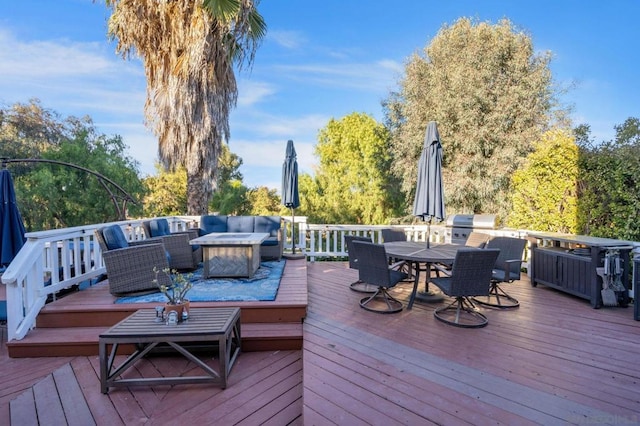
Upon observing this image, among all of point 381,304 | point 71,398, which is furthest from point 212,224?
point 71,398

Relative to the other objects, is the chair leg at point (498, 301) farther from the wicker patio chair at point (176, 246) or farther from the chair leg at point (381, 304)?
the wicker patio chair at point (176, 246)

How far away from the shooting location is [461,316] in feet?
11.6

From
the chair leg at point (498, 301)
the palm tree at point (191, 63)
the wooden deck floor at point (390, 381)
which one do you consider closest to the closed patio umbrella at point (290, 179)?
the palm tree at point (191, 63)

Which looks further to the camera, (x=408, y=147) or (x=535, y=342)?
(x=408, y=147)

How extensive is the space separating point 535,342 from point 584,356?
1.10 ft

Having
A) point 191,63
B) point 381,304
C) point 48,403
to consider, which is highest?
point 191,63

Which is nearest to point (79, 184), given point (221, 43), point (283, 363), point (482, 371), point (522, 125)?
point (221, 43)

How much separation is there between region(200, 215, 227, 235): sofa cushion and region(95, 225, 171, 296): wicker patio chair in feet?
7.32

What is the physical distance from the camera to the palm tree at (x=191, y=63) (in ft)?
20.1

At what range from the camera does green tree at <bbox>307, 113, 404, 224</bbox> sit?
501 inches

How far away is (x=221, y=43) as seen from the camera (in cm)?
655

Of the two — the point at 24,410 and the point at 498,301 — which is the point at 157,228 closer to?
the point at 24,410

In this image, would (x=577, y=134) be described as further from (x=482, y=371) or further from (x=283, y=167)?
(x=482, y=371)

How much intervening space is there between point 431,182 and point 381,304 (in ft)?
5.47
